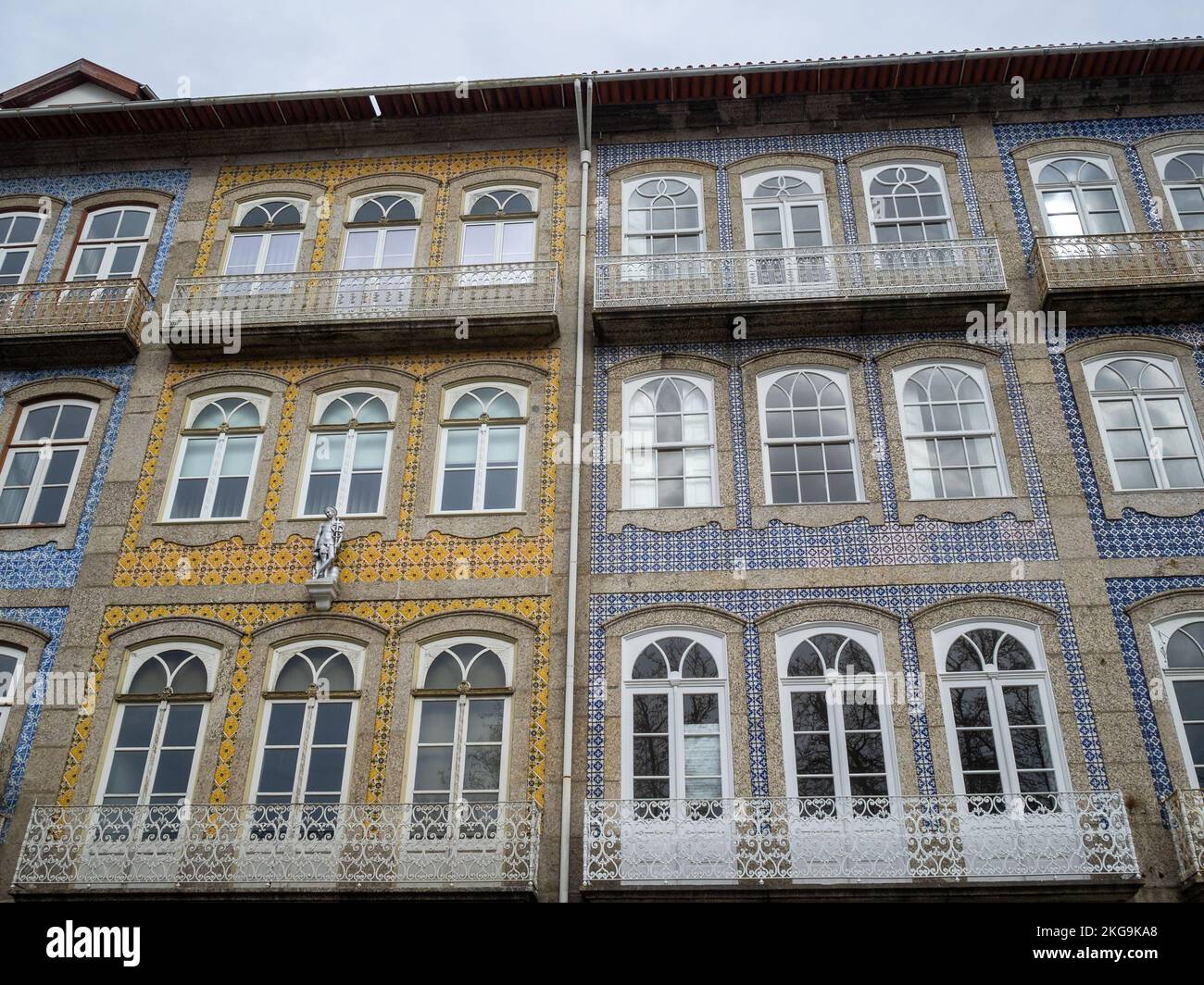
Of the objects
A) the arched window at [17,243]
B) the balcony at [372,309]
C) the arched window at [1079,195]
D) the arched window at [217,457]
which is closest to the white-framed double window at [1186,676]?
the arched window at [1079,195]

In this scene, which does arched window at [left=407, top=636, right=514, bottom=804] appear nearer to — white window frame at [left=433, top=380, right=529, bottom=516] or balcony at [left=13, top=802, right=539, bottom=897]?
balcony at [left=13, top=802, right=539, bottom=897]

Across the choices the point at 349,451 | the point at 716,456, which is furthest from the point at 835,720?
the point at 349,451

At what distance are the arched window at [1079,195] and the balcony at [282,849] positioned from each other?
990cm

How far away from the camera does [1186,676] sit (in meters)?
11.2

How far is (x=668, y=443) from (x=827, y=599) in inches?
106

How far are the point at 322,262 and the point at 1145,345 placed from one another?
33.7ft

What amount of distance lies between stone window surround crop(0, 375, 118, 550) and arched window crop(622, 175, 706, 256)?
6873 millimetres

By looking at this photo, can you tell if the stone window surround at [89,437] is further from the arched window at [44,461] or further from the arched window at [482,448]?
the arched window at [482,448]

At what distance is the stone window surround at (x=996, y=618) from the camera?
10.8 m

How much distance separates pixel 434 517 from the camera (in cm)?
1275

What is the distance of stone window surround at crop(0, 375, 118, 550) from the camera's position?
42.7 feet

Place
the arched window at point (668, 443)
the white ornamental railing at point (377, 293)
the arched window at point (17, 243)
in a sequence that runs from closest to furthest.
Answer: the arched window at point (668, 443) < the white ornamental railing at point (377, 293) < the arched window at point (17, 243)
